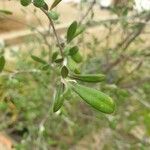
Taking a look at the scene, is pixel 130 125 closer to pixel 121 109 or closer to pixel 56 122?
pixel 121 109

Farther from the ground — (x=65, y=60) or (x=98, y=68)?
(x=65, y=60)

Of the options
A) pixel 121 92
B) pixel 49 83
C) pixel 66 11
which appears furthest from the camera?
pixel 66 11

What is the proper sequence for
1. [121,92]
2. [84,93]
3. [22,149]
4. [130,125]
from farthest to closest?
[130,125] → [22,149] → [121,92] → [84,93]

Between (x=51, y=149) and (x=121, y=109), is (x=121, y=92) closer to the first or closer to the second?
(x=121, y=109)

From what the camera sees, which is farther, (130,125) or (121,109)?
(121,109)

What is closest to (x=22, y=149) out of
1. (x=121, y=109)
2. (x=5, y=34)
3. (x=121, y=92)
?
(x=121, y=92)

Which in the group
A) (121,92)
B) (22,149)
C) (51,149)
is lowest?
(51,149)
